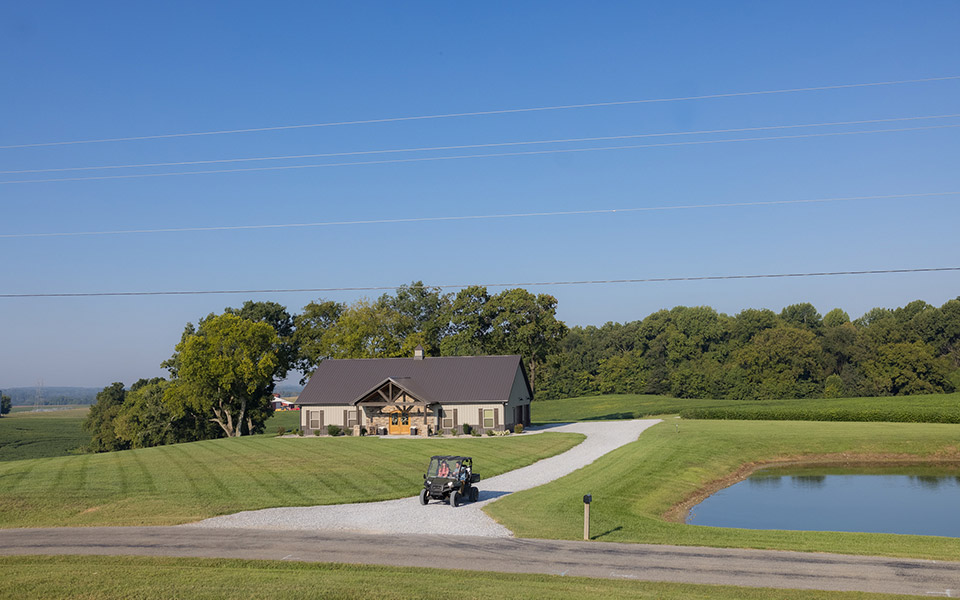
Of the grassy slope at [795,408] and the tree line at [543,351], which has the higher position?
the tree line at [543,351]

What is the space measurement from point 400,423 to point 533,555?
4083 cm

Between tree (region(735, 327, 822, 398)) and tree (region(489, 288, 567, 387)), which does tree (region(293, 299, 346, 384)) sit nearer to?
tree (region(489, 288, 567, 387))

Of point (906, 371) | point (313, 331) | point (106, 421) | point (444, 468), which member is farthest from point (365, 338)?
point (906, 371)

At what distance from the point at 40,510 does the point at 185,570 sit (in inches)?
496

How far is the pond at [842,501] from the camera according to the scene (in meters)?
28.3

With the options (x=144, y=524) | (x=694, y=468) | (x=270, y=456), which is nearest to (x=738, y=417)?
(x=694, y=468)

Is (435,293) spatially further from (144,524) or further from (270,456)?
(144,524)

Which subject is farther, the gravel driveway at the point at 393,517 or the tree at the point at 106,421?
the tree at the point at 106,421

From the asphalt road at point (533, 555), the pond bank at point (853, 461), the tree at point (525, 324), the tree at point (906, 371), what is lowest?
the pond bank at point (853, 461)

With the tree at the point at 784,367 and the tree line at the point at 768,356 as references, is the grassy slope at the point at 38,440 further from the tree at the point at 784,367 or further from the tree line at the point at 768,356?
the tree at the point at 784,367

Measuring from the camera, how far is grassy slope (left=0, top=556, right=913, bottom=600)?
1481cm

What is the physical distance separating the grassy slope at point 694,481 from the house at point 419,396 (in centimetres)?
1129

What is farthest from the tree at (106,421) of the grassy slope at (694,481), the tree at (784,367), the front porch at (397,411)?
the tree at (784,367)

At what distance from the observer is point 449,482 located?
26.6 metres
